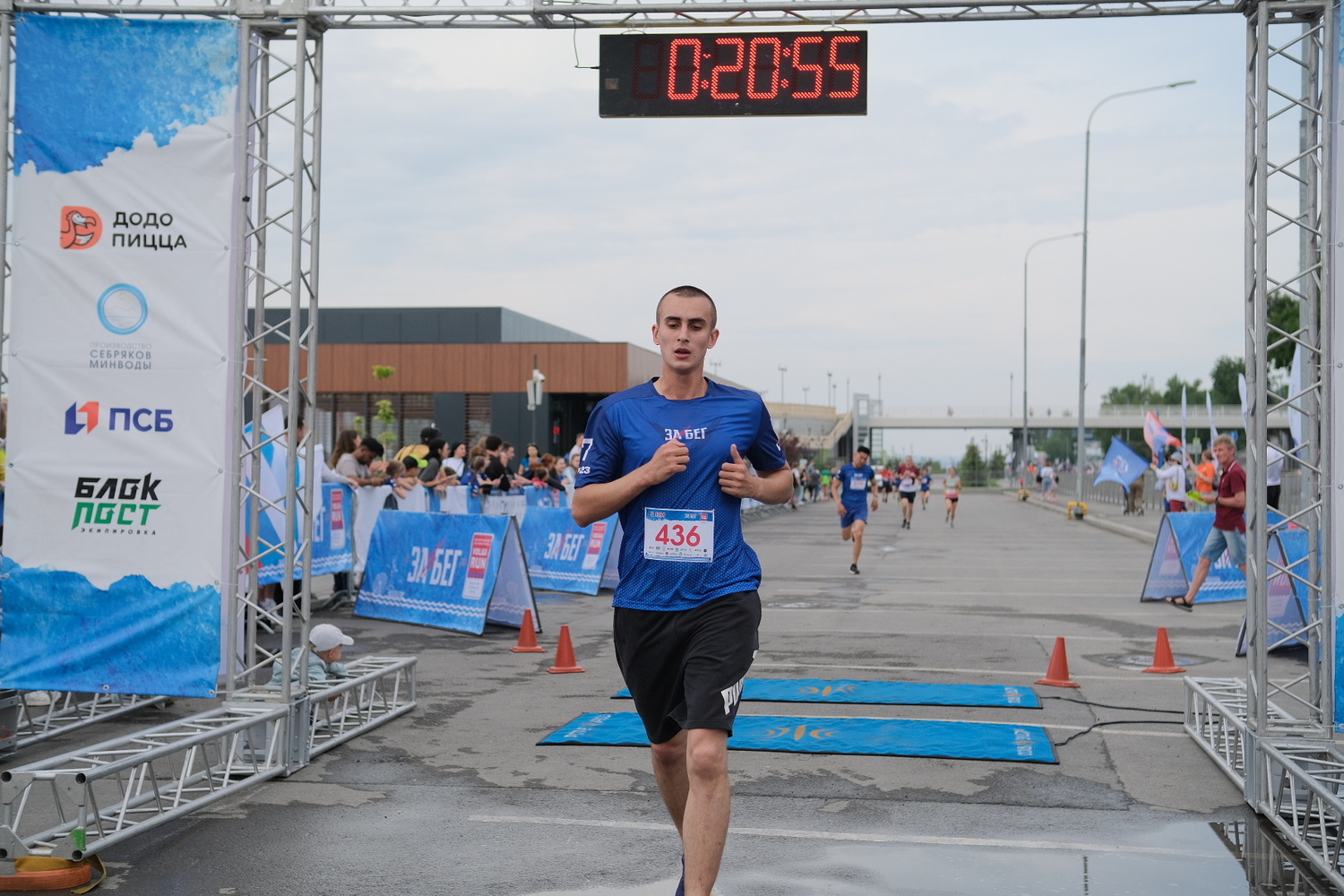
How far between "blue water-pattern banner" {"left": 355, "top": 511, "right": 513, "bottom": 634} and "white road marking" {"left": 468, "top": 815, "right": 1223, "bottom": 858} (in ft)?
21.2

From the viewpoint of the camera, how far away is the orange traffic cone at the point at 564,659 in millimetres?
10141

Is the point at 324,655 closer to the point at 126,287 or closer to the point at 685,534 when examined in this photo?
the point at 126,287

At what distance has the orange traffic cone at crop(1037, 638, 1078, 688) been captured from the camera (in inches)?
377

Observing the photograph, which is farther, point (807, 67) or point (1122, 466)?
point (1122, 466)

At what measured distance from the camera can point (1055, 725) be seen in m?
8.05

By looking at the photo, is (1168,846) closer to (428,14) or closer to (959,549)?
(428,14)

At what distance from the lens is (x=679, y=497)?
4.41 m

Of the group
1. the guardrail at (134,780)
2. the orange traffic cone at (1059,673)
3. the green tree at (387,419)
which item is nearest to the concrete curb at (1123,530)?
the orange traffic cone at (1059,673)

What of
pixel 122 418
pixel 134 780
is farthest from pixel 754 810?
pixel 122 418

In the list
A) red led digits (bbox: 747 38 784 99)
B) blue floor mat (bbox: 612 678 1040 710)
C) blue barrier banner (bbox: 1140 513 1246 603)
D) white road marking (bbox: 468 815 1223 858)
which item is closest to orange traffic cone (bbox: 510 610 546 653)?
blue floor mat (bbox: 612 678 1040 710)

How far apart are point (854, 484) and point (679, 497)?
51.6 feet

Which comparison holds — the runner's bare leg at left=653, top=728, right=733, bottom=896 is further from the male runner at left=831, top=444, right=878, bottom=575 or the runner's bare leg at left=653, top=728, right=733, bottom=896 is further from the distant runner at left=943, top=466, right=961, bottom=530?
the distant runner at left=943, top=466, right=961, bottom=530

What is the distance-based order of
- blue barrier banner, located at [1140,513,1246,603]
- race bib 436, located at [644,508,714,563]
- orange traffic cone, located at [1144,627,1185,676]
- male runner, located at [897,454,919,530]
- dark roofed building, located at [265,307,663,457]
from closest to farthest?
1. race bib 436, located at [644,508,714,563]
2. orange traffic cone, located at [1144,627,1185,676]
3. blue barrier banner, located at [1140,513,1246,603]
4. male runner, located at [897,454,919,530]
5. dark roofed building, located at [265,307,663,457]

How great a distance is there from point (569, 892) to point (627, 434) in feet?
5.80
